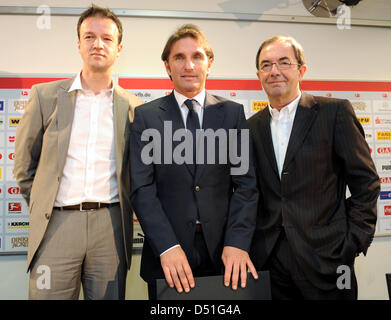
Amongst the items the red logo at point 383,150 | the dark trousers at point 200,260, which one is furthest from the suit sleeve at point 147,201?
the red logo at point 383,150

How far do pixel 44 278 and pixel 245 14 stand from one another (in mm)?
2258

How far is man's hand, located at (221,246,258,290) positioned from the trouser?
0.61 m

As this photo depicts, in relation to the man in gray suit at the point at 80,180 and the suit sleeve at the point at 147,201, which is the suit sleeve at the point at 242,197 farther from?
the man in gray suit at the point at 80,180

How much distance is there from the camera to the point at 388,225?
95.1 inches

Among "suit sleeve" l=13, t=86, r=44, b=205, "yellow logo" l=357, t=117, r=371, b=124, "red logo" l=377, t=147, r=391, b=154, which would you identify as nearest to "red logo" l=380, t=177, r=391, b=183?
"red logo" l=377, t=147, r=391, b=154

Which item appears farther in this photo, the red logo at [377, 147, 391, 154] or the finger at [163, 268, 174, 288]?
the red logo at [377, 147, 391, 154]

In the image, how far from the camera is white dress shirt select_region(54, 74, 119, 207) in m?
1.51

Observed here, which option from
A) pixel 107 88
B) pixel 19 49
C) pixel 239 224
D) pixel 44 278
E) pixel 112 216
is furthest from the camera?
pixel 19 49

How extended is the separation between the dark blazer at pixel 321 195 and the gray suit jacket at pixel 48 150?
733 millimetres

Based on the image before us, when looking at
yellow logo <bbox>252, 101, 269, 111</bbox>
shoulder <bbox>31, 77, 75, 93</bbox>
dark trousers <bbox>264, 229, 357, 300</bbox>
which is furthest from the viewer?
yellow logo <bbox>252, 101, 269, 111</bbox>

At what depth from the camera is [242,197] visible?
136 centimetres

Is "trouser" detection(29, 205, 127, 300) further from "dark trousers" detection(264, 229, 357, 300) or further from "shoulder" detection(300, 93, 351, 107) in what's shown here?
"shoulder" detection(300, 93, 351, 107)
